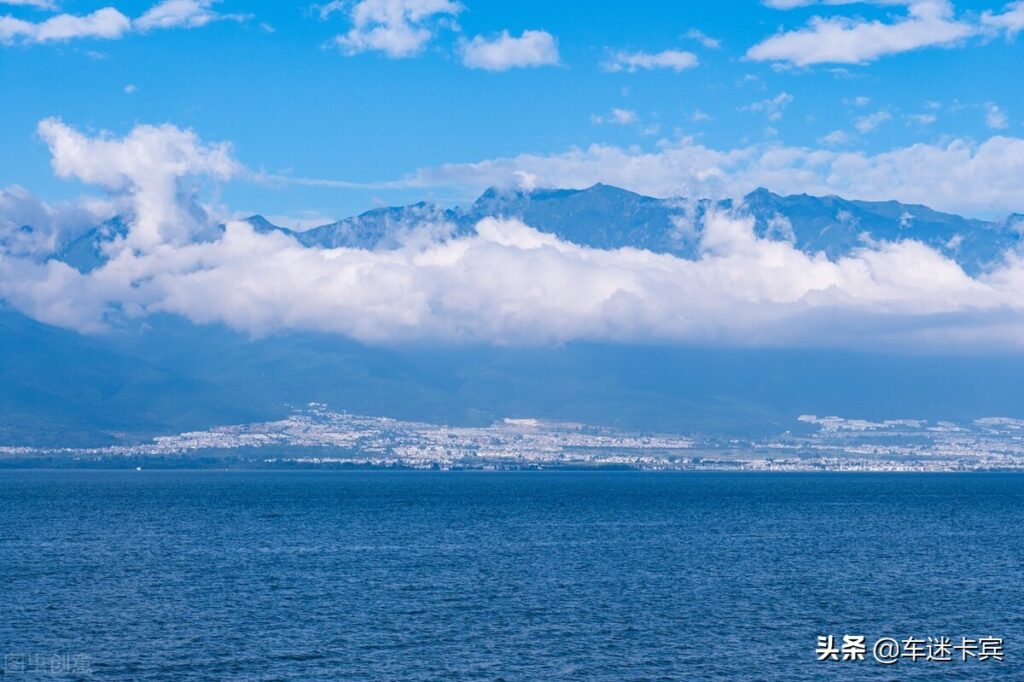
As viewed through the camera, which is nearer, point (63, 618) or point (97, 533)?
point (63, 618)

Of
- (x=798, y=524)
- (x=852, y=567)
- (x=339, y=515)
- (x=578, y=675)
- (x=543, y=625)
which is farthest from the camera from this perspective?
(x=339, y=515)

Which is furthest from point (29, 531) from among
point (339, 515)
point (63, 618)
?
point (63, 618)

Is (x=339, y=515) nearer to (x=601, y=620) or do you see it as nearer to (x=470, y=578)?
(x=470, y=578)

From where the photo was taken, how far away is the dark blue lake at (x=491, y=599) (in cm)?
6512

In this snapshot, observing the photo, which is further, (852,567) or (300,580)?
(852,567)

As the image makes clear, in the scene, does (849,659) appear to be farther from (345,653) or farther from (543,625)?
(345,653)

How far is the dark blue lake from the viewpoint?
65.1m

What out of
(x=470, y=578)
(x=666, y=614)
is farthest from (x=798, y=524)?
(x=666, y=614)

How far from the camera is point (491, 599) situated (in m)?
85.0

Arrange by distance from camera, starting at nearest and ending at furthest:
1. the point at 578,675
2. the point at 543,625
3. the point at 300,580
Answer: the point at 578,675 → the point at 543,625 → the point at 300,580

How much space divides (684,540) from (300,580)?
1887 inches

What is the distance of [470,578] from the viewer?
3767 inches

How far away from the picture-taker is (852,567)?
341 feet

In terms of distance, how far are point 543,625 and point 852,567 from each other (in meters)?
38.3
